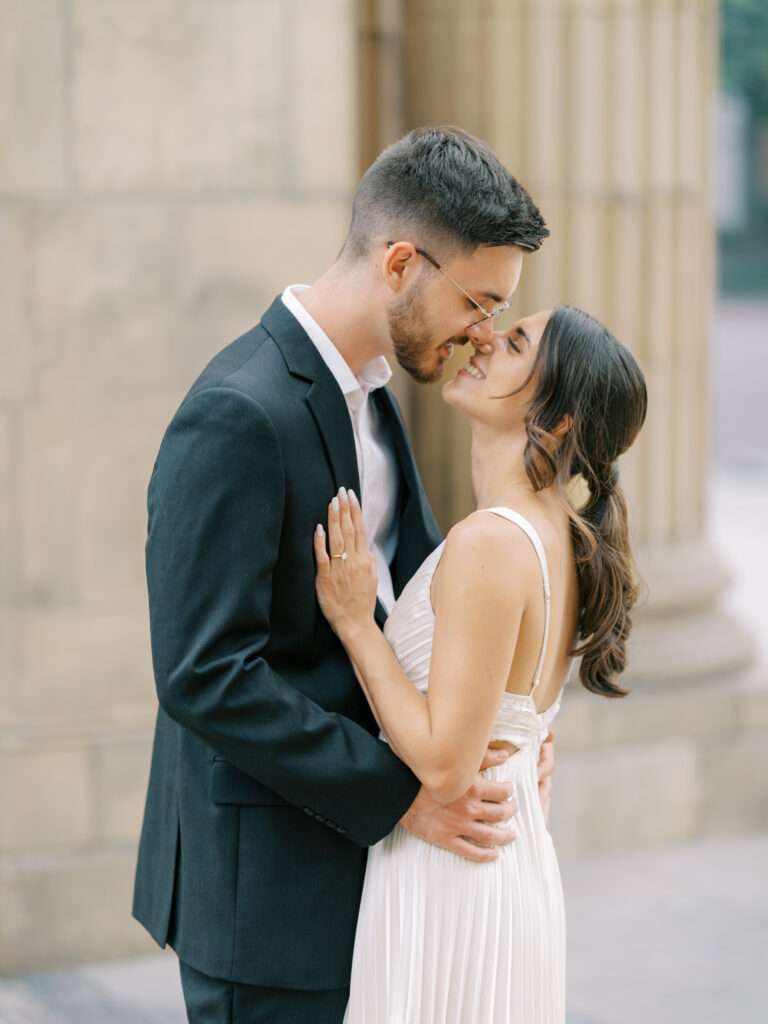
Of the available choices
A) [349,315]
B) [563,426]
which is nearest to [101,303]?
[349,315]

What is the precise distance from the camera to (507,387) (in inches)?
111

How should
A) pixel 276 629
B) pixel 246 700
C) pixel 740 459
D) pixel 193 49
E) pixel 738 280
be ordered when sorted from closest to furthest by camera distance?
1. pixel 246 700
2. pixel 276 629
3. pixel 193 49
4. pixel 740 459
5. pixel 738 280

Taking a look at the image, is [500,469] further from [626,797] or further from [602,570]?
[626,797]

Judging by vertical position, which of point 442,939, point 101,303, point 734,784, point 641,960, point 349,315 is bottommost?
point 641,960

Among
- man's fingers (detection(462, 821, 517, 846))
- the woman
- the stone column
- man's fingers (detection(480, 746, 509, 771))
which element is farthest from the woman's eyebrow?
the stone column

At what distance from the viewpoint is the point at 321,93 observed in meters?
5.14

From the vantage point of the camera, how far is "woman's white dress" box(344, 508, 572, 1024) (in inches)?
110

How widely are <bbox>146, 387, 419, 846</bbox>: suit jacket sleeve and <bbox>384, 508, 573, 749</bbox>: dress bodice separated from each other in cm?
24

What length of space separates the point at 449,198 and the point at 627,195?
11.4 feet

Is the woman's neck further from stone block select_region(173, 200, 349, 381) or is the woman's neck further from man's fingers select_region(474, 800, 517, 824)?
stone block select_region(173, 200, 349, 381)

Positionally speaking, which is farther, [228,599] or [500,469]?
[500,469]

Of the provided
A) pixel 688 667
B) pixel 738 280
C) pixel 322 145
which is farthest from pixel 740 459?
pixel 738 280

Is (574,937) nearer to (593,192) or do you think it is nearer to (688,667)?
(688,667)

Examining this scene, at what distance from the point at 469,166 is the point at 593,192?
3.36 meters
